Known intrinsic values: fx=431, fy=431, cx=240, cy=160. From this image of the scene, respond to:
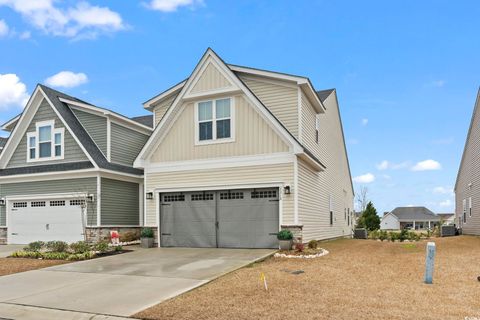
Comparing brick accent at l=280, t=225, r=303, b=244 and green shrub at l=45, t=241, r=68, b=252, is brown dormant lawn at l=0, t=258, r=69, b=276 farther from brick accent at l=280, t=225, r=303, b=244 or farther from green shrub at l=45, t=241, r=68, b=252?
brick accent at l=280, t=225, r=303, b=244

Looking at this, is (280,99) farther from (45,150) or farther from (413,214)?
(413,214)

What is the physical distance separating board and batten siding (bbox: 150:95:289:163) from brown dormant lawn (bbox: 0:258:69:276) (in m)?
6.15

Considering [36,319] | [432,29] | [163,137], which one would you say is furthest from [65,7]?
[432,29]

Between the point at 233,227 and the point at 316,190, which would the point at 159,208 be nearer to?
the point at 233,227

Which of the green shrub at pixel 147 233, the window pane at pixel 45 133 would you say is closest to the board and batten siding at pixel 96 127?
the window pane at pixel 45 133

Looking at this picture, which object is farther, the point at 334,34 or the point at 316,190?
the point at 316,190

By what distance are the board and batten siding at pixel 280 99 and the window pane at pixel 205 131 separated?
265 centimetres

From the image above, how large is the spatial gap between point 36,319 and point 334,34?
43.8 ft

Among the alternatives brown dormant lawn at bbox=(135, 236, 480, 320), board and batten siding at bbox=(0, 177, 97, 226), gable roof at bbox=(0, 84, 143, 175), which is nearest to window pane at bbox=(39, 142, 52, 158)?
gable roof at bbox=(0, 84, 143, 175)

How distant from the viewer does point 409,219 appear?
280ft

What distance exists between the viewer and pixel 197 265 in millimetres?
12781

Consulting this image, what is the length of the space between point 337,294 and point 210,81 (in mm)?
11531

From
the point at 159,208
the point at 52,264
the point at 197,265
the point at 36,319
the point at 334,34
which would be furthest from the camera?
the point at 159,208

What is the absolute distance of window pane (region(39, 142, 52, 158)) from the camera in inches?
875
